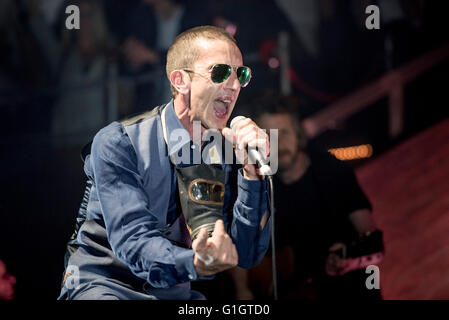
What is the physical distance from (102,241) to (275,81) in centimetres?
191

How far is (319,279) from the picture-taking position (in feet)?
9.36

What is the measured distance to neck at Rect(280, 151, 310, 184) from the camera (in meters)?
2.98

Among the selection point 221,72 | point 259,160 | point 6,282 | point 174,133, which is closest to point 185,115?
point 174,133

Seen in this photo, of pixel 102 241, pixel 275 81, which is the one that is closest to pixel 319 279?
pixel 275 81

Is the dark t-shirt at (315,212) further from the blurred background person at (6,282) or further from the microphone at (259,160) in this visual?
the blurred background person at (6,282)

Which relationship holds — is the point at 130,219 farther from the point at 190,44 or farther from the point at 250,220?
the point at 190,44

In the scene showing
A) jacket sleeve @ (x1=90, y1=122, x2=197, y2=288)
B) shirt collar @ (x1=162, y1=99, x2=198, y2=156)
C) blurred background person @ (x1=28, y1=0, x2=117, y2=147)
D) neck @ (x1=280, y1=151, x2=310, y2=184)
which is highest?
blurred background person @ (x1=28, y1=0, x2=117, y2=147)

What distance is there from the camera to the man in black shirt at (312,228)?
9.14 ft

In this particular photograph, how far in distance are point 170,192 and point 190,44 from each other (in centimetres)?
53

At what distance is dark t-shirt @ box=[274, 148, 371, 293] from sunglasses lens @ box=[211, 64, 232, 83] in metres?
1.22

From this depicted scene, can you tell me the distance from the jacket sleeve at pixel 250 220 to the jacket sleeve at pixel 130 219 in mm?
284

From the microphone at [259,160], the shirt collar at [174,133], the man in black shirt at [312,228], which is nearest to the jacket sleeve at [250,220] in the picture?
the microphone at [259,160]

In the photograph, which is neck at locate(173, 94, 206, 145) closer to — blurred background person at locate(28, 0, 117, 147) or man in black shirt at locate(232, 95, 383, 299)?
man in black shirt at locate(232, 95, 383, 299)

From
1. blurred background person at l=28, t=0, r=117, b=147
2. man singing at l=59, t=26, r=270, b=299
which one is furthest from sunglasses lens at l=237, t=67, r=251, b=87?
blurred background person at l=28, t=0, r=117, b=147
